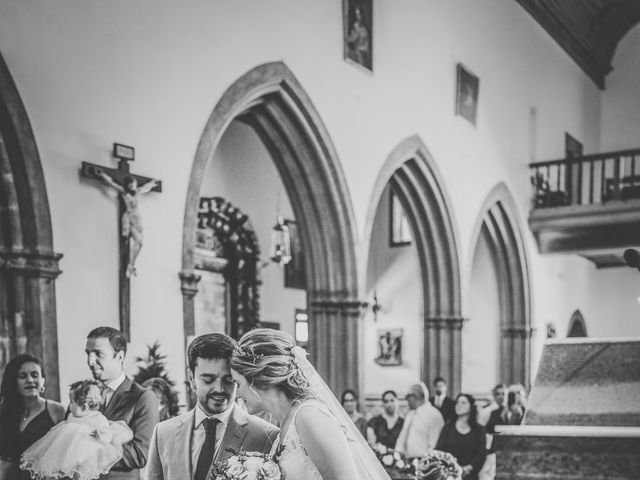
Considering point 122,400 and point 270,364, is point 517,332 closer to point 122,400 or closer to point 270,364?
point 122,400

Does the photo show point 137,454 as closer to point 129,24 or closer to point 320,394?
point 320,394

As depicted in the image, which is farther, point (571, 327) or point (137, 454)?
point (571, 327)

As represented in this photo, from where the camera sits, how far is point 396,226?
16.9 meters

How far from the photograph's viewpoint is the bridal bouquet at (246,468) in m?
2.47

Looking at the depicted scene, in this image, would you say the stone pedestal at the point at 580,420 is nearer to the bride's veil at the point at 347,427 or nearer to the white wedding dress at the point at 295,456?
the bride's veil at the point at 347,427

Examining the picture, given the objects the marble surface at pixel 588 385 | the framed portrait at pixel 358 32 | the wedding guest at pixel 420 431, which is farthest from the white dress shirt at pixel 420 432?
the marble surface at pixel 588 385

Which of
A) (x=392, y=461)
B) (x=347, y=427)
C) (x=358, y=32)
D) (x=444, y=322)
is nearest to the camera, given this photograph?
(x=347, y=427)

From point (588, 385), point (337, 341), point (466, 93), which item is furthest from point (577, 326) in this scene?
point (588, 385)

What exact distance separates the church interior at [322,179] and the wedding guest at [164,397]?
0.60 m

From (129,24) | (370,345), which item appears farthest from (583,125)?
(129,24)

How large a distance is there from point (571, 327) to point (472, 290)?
3408 mm

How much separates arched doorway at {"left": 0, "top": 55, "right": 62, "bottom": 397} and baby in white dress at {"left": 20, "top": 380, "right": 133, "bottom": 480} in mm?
3115

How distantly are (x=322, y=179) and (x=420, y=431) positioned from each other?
3.32 m

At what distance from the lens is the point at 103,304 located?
6883mm
